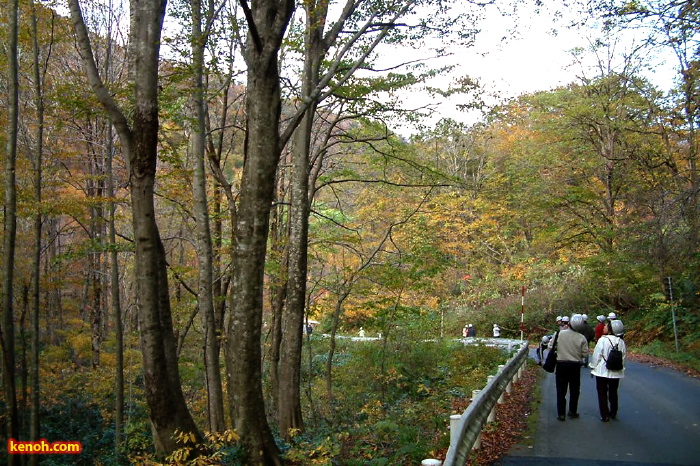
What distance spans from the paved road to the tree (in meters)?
4.46

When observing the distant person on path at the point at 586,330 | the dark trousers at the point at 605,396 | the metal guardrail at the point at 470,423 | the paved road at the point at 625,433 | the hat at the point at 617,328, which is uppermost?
the hat at the point at 617,328

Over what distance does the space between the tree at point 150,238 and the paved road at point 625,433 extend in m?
4.46

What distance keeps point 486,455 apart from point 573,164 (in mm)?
26432

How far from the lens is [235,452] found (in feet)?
24.1

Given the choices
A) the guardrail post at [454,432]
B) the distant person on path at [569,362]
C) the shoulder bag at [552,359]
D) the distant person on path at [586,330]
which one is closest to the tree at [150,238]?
the guardrail post at [454,432]

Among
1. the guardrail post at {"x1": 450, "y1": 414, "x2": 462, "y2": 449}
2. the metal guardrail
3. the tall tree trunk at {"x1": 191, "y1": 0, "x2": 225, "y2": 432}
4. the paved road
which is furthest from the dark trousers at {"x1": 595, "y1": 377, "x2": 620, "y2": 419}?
the tall tree trunk at {"x1": 191, "y1": 0, "x2": 225, "y2": 432}

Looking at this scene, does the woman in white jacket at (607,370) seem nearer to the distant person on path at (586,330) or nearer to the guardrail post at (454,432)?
the distant person on path at (586,330)

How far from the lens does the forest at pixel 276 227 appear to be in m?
7.52

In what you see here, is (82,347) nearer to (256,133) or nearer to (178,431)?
(178,431)

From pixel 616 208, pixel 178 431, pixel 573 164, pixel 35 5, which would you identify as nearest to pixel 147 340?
pixel 178 431

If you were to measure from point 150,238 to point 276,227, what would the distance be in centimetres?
1176

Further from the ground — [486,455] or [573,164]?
[573,164]

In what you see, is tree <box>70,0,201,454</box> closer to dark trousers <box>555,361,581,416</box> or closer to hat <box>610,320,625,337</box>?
dark trousers <box>555,361,581,416</box>

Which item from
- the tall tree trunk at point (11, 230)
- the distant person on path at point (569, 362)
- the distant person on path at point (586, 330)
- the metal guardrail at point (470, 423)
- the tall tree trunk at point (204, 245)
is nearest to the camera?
the metal guardrail at point (470, 423)
